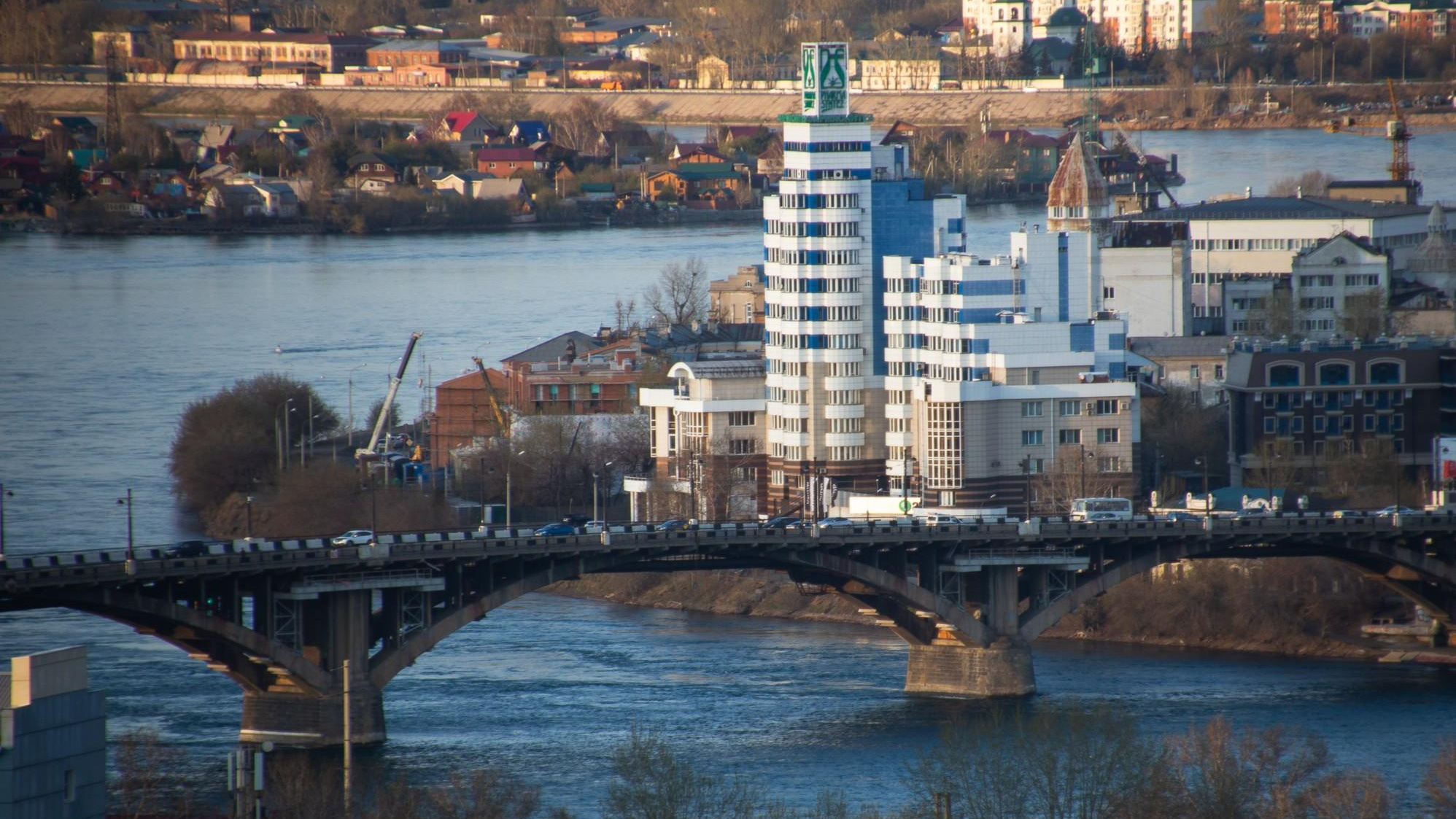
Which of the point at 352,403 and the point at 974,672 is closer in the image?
the point at 974,672

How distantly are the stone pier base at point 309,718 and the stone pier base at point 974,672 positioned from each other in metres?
7.67

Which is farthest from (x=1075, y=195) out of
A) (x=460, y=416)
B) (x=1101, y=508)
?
(x=1101, y=508)

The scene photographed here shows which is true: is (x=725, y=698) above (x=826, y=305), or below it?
below

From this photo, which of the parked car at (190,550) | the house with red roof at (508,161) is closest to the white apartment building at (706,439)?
the parked car at (190,550)

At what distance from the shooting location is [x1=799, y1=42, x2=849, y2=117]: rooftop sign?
5022 cm

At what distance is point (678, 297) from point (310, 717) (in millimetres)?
36864

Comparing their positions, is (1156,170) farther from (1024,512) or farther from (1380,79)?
(1024,512)

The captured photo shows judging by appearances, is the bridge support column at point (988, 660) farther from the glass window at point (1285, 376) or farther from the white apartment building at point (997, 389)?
the glass window at point (1285, 376)

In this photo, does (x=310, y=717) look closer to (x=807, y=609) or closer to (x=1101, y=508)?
(x=807, y=609)

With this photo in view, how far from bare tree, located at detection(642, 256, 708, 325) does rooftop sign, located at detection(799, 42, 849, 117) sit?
16.7 m

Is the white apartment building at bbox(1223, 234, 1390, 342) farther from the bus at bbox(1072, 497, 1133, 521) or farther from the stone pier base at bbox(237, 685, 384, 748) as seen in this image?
the stone pier base at bbox(237, 685, 384, 748)

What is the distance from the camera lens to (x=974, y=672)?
40406 millimetres

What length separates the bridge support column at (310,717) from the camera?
120ft

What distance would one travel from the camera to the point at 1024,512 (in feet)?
155
